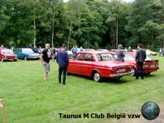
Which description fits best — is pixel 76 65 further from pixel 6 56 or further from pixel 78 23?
pixel 78 23

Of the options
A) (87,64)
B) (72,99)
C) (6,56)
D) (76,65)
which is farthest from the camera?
(6,56)

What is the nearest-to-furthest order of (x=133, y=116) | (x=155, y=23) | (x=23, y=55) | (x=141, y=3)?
(x=133, y=116)
(x=23, y=55)
(x=155, y=23)
(x=141, y=3)

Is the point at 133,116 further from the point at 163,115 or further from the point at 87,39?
the point at 87,39

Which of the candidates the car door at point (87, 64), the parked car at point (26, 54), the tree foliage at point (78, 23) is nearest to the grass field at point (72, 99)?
the car door at point (87, 64)

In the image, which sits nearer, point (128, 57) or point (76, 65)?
point (76, 65)

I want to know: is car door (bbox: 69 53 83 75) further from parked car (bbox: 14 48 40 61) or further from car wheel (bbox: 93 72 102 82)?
parked car (bbox: 14 48 40 61)

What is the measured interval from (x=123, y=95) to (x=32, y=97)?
3380 mm

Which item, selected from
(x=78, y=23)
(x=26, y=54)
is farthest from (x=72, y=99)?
(x=78, y=23)

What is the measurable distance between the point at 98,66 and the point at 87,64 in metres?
0.83

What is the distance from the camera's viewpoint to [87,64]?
10328 mm

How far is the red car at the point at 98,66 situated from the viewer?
9227 millimetres

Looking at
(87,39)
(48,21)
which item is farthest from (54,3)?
(87,39)

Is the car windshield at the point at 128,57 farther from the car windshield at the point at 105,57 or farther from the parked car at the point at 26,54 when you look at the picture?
the parked car at the point at 26,54

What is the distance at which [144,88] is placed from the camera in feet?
28.2
